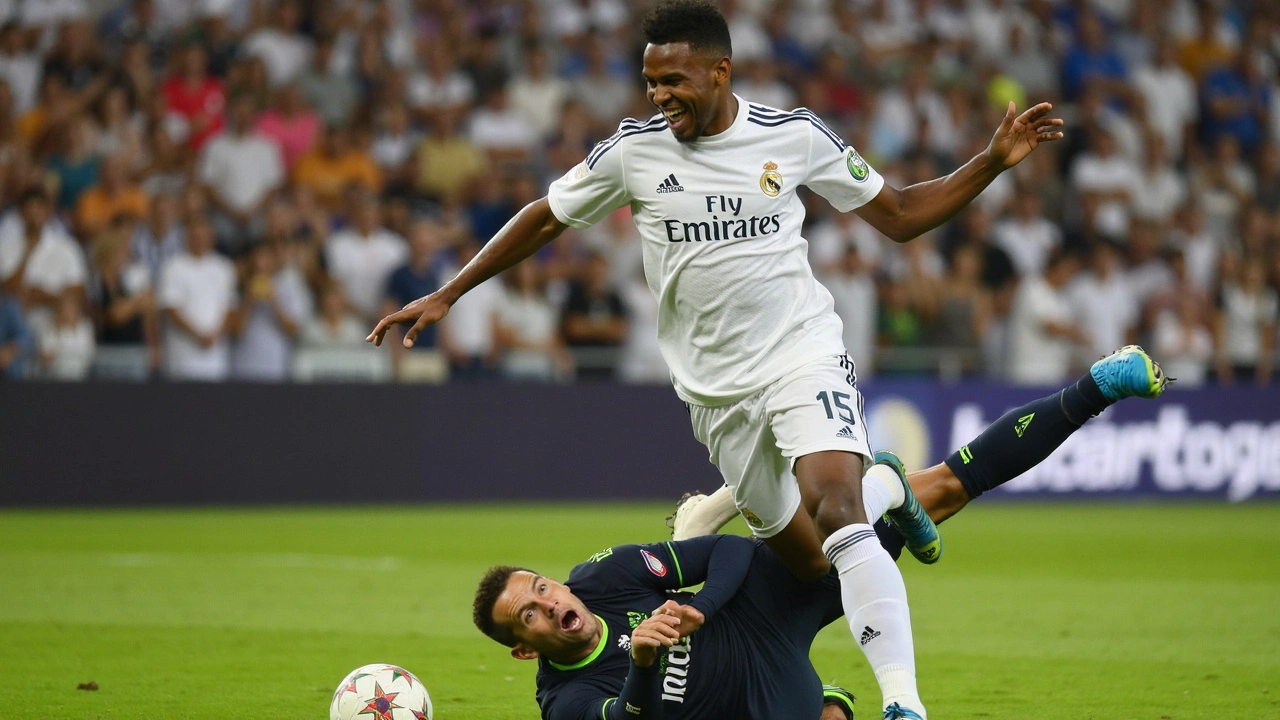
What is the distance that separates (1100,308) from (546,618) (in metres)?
13.6

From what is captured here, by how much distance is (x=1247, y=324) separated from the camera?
18.3 metres

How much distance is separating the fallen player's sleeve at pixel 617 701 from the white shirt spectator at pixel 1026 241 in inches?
541

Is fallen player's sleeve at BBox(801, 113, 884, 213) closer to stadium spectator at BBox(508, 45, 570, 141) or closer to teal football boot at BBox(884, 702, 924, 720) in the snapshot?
teal football boot at BBox(884, 702, 924, 720)

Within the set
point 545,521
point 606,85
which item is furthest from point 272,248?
point 606,85

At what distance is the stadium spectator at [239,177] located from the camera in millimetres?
15609

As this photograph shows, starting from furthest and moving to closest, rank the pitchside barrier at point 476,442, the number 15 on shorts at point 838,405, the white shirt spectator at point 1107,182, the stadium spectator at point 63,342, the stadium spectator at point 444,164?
the white shirt spectator at point 1107,182 < the stadium spectator at point 444,164 < the pitchside barrier at point 476,442 < the stadium spectator at point 63,342 < the number 15 on shorts at point 838,405

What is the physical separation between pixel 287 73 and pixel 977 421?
8359 millimetres

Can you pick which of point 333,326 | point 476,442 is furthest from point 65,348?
point 476,442

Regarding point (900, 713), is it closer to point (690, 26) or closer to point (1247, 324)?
point (690, 26)

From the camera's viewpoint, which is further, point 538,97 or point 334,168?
point 538,97

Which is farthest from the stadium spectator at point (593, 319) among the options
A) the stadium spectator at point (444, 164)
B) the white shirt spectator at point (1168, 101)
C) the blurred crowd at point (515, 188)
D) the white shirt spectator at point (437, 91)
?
the white shirt spectator at point (1168, 101)

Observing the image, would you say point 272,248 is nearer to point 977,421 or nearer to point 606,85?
point 606,85

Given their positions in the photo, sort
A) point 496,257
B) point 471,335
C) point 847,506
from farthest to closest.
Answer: point 471,335, point 496,257, point 847,506

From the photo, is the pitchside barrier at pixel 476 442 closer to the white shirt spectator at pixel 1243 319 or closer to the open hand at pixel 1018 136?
the white shirt spectator at pixel 1243 319
